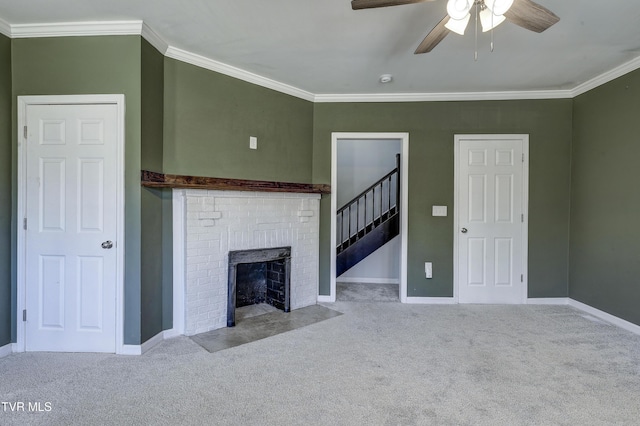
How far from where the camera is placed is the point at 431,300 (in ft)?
13.2

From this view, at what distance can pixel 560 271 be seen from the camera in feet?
13.0

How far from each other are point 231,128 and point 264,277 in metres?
1.83

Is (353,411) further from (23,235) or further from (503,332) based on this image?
(23,235)

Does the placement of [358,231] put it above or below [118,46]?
below

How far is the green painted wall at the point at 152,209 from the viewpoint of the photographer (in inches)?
103

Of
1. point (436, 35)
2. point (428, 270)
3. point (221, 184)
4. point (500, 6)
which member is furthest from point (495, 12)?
point (428, 270)

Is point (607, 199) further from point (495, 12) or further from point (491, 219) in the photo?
point (495, 12)

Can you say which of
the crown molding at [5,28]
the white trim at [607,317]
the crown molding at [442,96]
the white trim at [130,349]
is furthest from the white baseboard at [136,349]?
the white trim at [607,317]

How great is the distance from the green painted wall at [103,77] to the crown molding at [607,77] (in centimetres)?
453

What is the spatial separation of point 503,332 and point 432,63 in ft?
8.99

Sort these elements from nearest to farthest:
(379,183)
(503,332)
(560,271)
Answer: (503,332)
(560,271)
(379,183)

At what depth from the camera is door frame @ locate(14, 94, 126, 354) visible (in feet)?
8.33

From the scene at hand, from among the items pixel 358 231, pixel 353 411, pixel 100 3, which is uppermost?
pixel 100 3

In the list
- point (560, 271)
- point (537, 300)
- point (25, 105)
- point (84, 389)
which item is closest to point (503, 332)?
point (537, 300)
